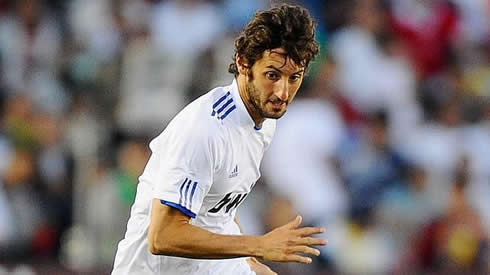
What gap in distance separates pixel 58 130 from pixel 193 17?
1.72 m

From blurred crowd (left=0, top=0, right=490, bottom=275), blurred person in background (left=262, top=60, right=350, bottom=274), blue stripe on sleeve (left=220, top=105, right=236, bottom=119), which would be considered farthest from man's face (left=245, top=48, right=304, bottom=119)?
blurred person in background (left=262, top=60, right=350, bottom=274)

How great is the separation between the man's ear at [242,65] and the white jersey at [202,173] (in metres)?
0.14

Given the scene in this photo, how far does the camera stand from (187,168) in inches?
215

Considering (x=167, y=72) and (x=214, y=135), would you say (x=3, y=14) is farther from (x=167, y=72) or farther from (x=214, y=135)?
(x=214, y=135)

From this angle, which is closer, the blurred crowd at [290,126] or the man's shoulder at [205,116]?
the man's shoulder at [205,116]

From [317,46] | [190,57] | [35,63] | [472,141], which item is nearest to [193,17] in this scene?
[190,57]

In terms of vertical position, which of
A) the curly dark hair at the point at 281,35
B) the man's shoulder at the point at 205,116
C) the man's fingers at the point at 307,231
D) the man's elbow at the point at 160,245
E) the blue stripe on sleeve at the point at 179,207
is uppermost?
the curly dark hair at the point at 281,35

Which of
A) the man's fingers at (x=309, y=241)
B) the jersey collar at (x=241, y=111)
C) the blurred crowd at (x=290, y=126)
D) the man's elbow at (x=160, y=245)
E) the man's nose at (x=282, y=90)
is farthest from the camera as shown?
the blurred crowd at (x=290, y=126)

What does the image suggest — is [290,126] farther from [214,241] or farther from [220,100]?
[214,241]

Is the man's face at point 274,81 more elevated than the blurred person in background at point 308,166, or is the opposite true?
the man's face at point 274,81

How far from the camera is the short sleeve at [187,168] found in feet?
17.8

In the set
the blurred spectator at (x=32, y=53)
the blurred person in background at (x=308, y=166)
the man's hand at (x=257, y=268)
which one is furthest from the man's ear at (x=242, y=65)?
the blurred spectator at (x=32, y=53)

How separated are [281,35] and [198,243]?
3.46 ft

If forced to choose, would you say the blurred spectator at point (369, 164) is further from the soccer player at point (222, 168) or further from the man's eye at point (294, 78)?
the man's eye at point (294, 78)
